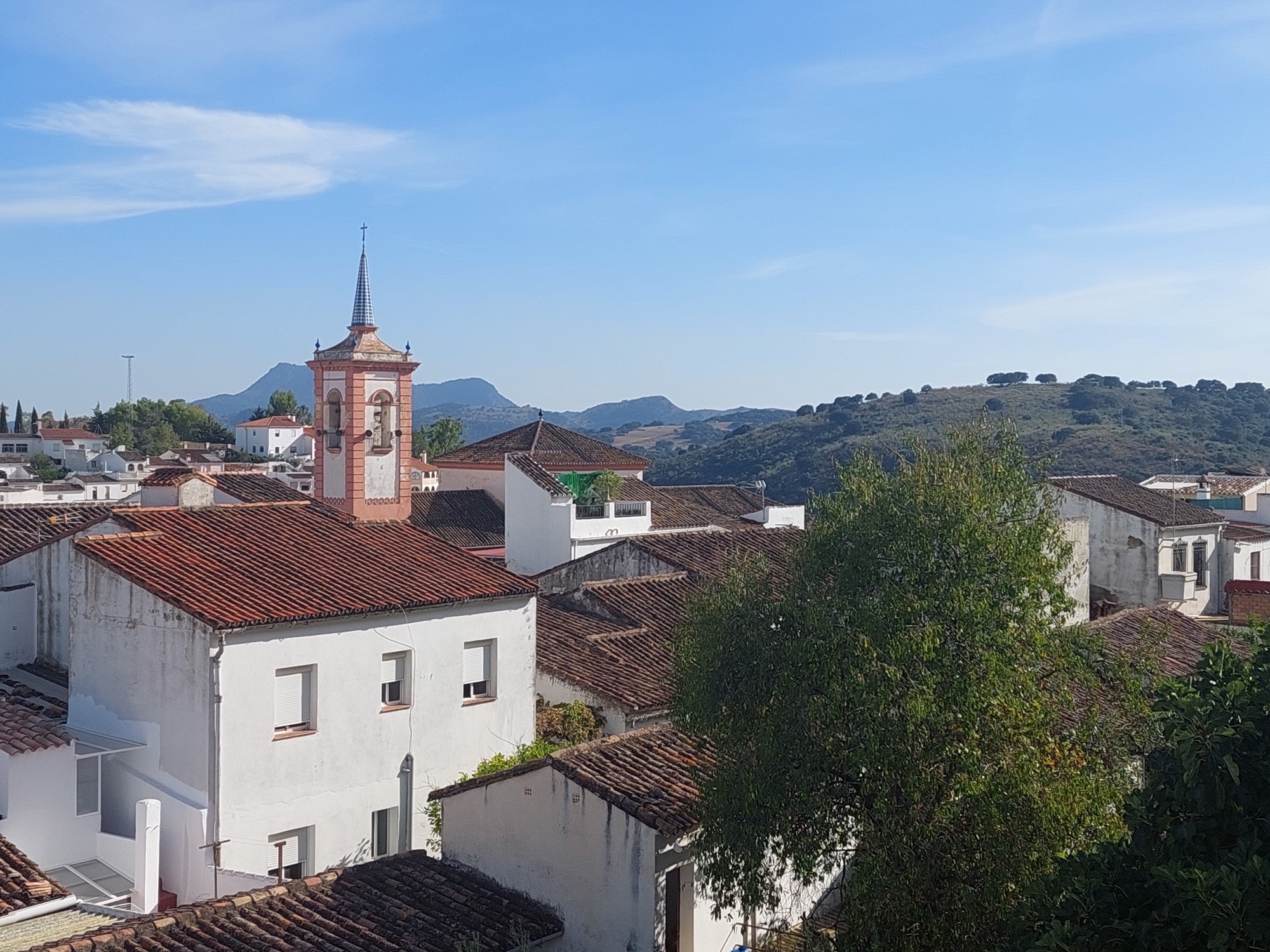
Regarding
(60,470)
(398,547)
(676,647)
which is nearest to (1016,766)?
(676,647)

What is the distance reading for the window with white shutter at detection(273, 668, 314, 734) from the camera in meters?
17.2

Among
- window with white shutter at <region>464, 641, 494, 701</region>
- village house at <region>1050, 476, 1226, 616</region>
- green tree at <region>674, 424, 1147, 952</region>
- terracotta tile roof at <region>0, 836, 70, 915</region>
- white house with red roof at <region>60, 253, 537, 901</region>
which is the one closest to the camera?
green tree at <region>674, 424, 1147, 952</region>

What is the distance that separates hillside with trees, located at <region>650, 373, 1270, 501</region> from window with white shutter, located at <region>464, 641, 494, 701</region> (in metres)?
70.8

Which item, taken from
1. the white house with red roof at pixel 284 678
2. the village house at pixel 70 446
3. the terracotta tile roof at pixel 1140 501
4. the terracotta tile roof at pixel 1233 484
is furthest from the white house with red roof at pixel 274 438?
the white house with red roof at pixel 284 678

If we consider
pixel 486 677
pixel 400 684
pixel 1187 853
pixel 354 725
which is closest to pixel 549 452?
pixel 486 677

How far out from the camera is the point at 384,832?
1855 centimetres

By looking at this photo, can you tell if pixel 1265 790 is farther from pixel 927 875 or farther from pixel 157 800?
pixel 157 800

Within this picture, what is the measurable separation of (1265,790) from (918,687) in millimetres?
3320

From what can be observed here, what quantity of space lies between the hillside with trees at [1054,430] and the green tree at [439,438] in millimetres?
25237

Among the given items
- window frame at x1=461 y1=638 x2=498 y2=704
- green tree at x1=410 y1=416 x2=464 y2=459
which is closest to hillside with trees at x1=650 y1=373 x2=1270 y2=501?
green tree at x1=410 y1=416 x2=464 y2=459

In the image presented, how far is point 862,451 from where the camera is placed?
44.8 ft

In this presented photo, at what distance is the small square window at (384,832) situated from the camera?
60.3 feet

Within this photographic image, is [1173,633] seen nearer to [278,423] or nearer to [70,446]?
[70,446]

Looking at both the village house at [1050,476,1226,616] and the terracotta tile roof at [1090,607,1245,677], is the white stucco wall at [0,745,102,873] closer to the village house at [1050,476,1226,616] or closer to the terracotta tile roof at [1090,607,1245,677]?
the terracotta tile roof at [1090,607,1245,677]
